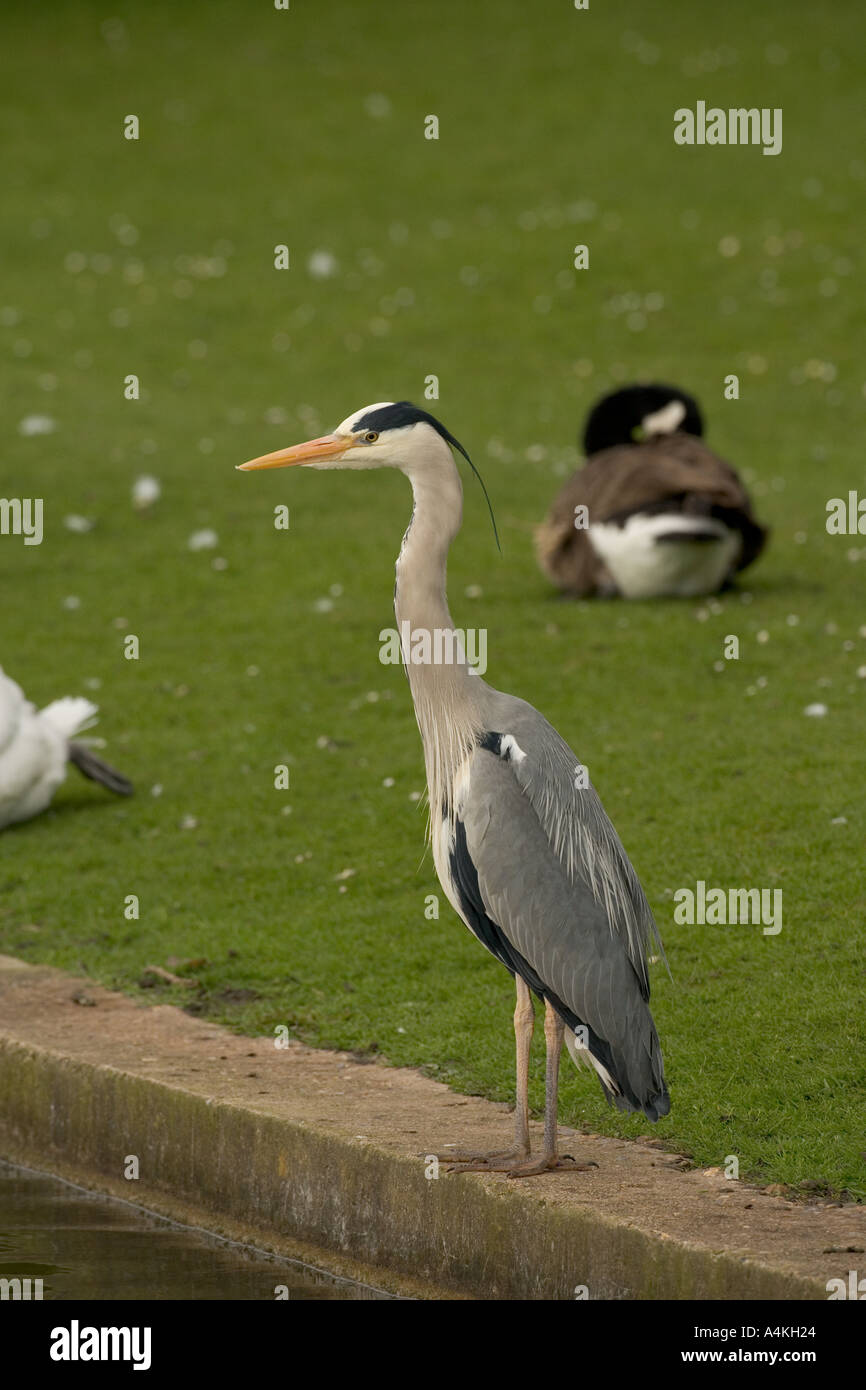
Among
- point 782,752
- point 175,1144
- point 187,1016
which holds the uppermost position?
point 782,752

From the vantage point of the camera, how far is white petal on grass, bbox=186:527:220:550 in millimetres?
14031

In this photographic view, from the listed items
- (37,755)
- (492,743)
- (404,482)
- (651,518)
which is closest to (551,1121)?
(492,743)

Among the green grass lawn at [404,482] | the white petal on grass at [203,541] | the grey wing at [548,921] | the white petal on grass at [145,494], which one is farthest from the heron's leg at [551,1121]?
the white petal on grass at [145,494]

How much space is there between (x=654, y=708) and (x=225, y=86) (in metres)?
19.8

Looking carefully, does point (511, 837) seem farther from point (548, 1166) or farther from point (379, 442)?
point (379, 442)

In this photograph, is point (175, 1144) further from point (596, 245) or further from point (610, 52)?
point (610, 52)

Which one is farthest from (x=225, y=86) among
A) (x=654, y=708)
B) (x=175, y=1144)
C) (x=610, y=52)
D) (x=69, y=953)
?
(x=175, y=1144)

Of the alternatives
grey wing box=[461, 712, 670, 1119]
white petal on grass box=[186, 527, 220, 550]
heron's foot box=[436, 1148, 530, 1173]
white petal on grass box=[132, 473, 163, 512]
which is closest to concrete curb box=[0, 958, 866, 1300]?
heron's foot box=[436, 1148, 530, 1173]

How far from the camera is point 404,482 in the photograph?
15984 millimetres

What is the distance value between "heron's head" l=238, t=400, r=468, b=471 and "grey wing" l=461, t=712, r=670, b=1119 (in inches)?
35.4

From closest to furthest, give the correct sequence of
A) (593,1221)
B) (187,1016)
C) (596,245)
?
1. (593,1221)
2. (187,1016)
3. (596,245)

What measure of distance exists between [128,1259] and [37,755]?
407 cm

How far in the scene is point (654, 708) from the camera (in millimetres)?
10219

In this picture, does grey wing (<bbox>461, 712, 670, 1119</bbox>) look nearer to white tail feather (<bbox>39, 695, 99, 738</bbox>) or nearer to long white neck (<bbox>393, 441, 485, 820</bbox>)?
long white neck (<bbox>393, 441, 485, 820</bbox>)
